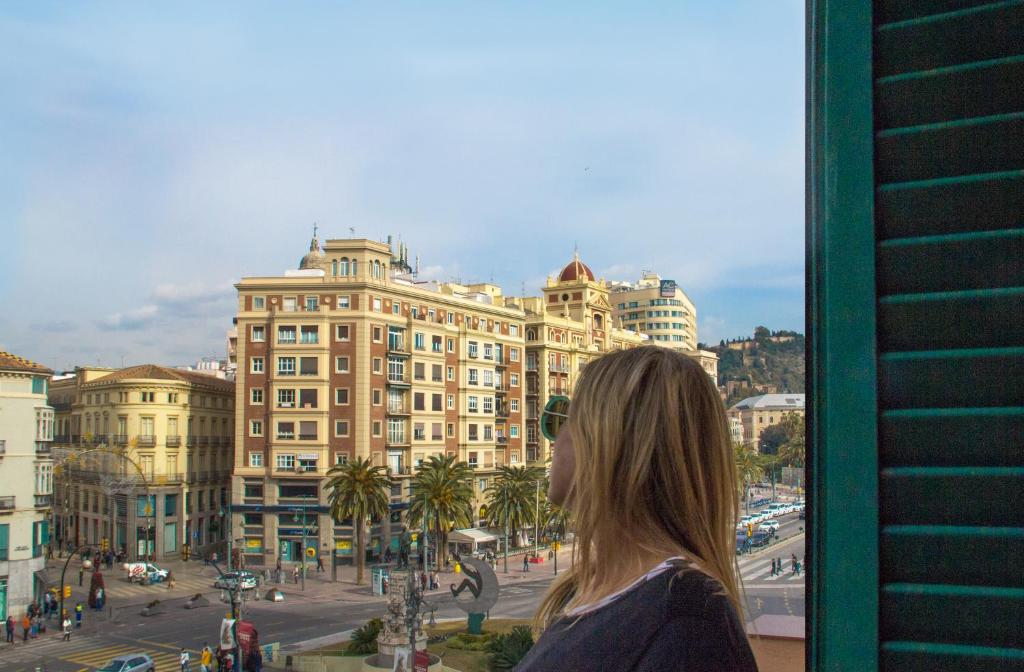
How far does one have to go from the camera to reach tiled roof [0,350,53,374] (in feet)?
101

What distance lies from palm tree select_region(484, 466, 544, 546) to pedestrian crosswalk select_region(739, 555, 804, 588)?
1003 centimetres

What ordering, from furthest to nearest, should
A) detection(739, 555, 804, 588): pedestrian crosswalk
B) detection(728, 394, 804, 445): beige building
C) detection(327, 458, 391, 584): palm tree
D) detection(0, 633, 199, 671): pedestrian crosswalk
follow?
detection(728, 394, 804, 445): beige building
detection(327, 458, 391, 584): palm tree
detection(739, 555, 804, 588): pedestrian crosswalk
detection(0, 633, 199, 671): pedestrian crosswalk

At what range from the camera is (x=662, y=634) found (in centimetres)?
116

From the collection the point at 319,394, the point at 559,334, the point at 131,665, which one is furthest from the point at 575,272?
the point at 131,665

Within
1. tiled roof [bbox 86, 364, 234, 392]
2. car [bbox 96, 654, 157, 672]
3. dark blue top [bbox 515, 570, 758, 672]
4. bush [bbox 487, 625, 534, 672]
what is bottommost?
car [bbox 96, 654, 157, 672]

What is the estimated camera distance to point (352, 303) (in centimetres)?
4091

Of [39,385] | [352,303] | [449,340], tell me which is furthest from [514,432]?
[39,385]

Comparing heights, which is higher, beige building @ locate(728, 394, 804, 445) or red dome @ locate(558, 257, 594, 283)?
red dome @ locate(558, 257, 594, 283)

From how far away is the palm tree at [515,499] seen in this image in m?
41.0

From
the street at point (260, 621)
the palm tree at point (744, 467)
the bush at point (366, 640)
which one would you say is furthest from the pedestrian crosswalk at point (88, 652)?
the palm tree at point (744, 467)

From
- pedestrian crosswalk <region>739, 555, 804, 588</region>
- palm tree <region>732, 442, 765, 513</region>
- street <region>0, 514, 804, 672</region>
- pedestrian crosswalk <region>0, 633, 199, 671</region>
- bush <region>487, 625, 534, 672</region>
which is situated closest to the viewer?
palm tree <region>732, 442, 765, 513</region>

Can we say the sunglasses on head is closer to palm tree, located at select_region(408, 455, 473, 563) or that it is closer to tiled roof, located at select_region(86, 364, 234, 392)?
palm tree, located at select_region(408, 455, 473, 563)

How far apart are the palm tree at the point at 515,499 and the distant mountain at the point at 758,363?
5528cm

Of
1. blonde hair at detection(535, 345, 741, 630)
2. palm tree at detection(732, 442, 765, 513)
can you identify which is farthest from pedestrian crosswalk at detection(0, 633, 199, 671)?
blonde hair at detection(535, 345, 741, 630)
